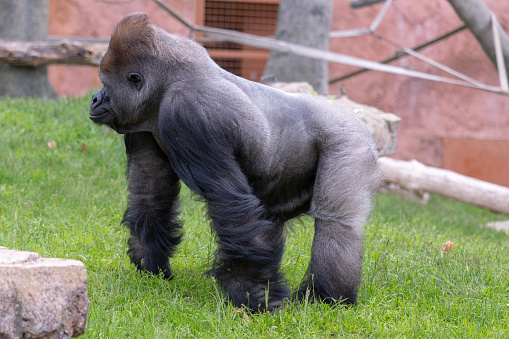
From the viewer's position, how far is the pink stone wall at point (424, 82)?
966cm

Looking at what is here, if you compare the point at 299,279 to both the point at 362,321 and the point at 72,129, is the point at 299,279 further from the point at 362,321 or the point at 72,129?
the point at 72,129

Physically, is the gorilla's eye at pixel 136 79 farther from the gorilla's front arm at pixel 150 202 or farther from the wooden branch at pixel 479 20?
the wooden branch at pixel 479 20

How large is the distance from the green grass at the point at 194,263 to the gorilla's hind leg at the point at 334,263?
0.10 metres

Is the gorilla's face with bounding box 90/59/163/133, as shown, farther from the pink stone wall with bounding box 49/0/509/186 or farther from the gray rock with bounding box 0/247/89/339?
the pink stone wall with bounding box 49/0/509/186

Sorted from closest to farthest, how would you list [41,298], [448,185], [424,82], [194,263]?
1. [41,298]
2. [194,263]
3. [448,185]
4. [424,82]

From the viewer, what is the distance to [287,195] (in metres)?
3.15

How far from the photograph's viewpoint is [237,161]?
289 centimetres

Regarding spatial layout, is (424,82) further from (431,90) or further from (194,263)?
(194,263)

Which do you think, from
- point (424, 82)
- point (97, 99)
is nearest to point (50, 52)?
point (97, 99)

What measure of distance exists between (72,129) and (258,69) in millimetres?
4722

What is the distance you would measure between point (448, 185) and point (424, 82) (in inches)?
133

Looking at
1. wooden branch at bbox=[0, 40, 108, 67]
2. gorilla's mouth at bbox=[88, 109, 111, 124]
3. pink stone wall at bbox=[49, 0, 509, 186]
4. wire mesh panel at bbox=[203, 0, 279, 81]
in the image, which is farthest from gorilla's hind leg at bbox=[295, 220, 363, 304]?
wire mesh panel at bbox=[203, 0, 279, 81]

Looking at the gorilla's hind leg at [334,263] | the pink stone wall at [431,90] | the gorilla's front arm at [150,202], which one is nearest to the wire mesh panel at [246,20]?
the pink stone wall at [431,90]

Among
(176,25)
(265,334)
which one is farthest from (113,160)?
(176,25)
